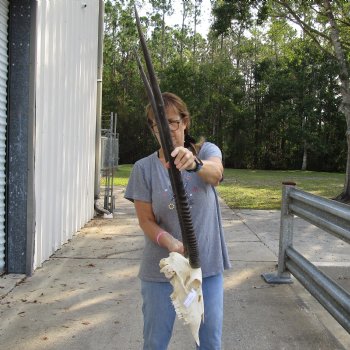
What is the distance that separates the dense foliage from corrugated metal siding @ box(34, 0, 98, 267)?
30741 mm

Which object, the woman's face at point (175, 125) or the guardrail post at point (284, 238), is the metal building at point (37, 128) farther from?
the woman's face at point (175, 125)

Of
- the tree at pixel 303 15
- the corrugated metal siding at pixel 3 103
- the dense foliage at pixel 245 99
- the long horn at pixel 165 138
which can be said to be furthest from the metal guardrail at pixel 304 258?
the dense foliage at pixel 245 99

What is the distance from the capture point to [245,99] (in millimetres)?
44969

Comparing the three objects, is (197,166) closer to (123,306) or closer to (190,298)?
(190,298)

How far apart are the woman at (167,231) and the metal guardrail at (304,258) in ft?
4.84

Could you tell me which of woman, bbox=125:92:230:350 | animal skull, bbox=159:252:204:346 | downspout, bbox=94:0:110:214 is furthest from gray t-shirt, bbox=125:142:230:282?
downspout, bbox=94:0:110:214

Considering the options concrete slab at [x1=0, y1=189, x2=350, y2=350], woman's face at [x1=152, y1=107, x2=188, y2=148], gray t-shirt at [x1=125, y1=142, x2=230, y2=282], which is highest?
woman's face at [x1=152, y1=107, x2=188, y2=148]

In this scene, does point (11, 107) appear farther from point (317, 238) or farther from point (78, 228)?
point (317, 238)

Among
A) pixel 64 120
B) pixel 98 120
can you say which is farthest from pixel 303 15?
pixel 64 120

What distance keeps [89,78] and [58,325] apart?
236 inches

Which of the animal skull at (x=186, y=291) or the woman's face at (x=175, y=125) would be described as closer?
the animal skull at (x=186, y=291)

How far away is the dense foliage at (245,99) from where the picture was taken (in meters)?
40.8

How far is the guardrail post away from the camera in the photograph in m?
5.37

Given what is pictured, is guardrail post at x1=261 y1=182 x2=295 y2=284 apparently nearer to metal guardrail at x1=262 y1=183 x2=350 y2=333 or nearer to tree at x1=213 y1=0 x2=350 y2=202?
metal guardrail at x1=262 y1=183 x2=350 y2=333
